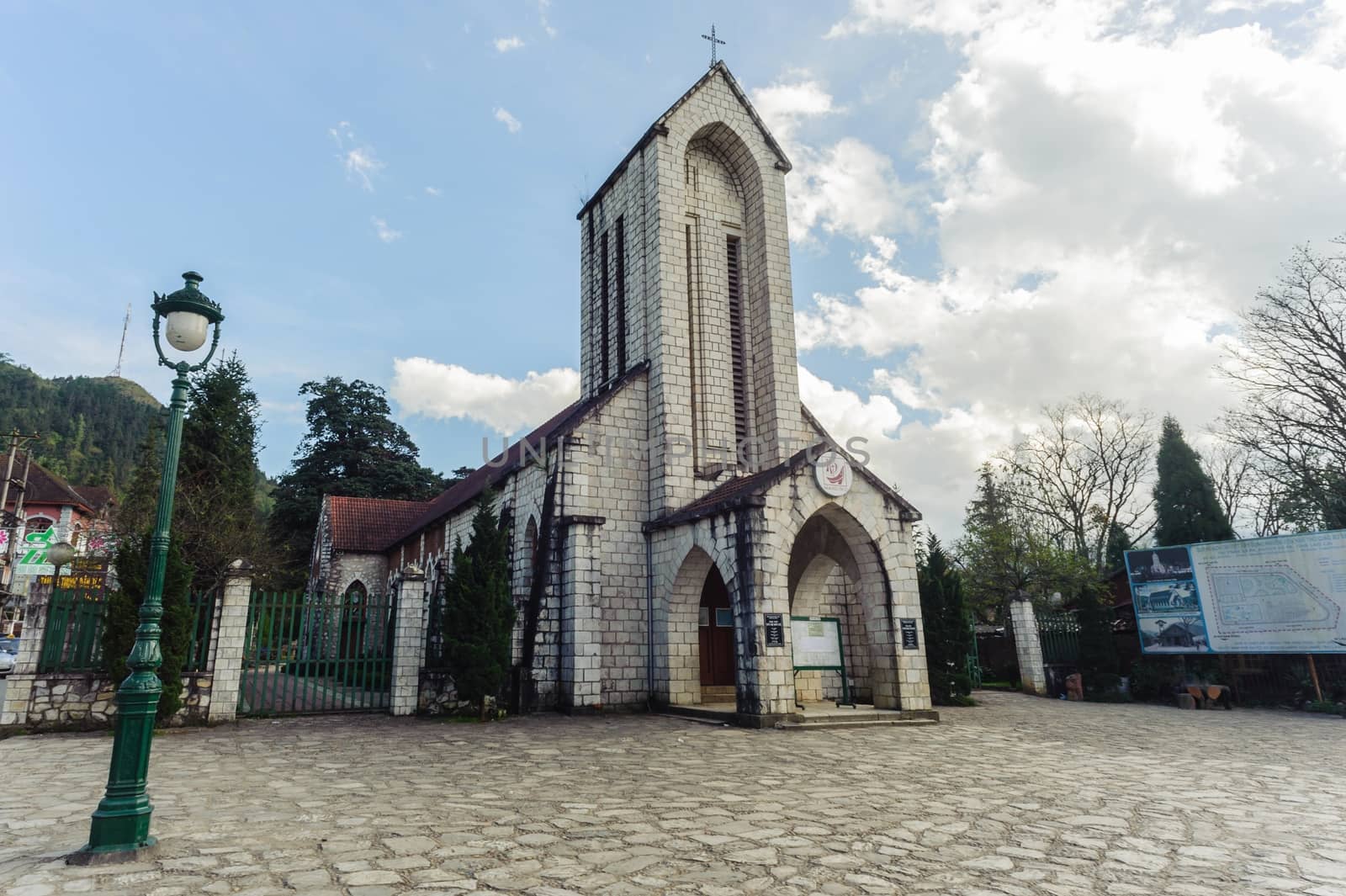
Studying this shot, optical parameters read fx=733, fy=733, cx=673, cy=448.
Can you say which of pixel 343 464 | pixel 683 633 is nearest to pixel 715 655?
pixel 683 633

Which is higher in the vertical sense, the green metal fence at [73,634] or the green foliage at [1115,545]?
the green foliage at [1115,545]

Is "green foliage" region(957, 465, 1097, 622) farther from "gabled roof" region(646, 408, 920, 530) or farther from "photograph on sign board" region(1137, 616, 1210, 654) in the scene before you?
"gabled roof" region(646, 408, 920, 530)

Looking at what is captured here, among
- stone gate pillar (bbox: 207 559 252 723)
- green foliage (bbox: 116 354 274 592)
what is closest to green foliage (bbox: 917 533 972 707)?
stone gate pillar (bbox: 207 559 252 723)

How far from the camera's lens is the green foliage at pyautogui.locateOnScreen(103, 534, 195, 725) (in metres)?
11.6

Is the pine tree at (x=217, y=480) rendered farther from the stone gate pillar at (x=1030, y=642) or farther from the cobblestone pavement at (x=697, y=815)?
the stone gate pillar at (x=1030, y=642)

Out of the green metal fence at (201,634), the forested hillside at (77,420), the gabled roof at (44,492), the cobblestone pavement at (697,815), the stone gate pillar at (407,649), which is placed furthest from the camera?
the forested hillside at (77,420)

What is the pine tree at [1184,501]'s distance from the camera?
29444 millimetres

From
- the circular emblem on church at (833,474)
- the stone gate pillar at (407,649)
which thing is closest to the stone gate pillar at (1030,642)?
the circular emblem on church at (833,474)

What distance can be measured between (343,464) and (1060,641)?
120 ft

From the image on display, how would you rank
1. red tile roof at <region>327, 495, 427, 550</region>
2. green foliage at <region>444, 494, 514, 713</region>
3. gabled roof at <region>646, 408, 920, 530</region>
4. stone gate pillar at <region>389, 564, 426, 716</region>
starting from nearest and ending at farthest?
1. gabled roof at <region>646, 408, 920, 530</region>
2. green foliage at <region>444, 494, 514, 713</region>
3. stone gate pillar at <region>389, 564, 426, 716</region>
4. red tile roof at <region>327, 495, 427, 550</region>

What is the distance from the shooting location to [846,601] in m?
17.3

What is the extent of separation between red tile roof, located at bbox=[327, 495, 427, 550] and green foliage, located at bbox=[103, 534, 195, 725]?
20.9 m

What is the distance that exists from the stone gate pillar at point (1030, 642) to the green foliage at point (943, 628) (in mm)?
2304

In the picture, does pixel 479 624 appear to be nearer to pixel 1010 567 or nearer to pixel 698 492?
pixel 698 492
